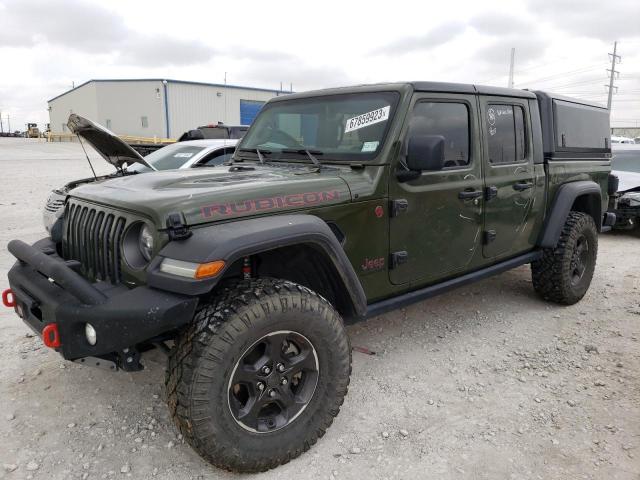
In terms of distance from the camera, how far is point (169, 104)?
35.7 meters

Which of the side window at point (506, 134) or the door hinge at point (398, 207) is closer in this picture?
the door hinge at point (398, 207)

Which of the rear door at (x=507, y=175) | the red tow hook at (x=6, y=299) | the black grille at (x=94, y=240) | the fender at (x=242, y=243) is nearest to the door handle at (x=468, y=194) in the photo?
the rear door at (x=507, y=175)

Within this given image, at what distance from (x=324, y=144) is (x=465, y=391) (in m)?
1.80

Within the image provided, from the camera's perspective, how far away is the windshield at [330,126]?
10.2ft

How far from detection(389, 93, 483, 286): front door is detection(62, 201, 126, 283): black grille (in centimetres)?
152

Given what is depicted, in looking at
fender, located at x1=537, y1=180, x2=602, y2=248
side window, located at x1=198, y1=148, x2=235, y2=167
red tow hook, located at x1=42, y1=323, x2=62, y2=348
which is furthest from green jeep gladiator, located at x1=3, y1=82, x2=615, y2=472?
side window, located at x1=198, y1=148, x2=235, y2=167

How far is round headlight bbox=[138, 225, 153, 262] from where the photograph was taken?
2.37 metres

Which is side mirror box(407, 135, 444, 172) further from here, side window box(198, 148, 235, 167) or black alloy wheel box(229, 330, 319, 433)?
side window box(198, 148, 235, 167)

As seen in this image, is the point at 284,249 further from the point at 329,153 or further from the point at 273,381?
the point at 329,153

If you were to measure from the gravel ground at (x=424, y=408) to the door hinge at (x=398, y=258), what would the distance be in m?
0.81

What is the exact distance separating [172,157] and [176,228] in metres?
5.10

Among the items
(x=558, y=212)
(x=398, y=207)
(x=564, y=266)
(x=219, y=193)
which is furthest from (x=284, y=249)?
(x=564, y=266)

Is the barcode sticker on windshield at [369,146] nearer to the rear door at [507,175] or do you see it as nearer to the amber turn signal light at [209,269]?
the rear door at [507,175]

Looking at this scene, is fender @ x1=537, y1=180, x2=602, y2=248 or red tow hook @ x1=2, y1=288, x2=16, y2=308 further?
fender @ x1=537, y1=180, x2=602, y2=248
